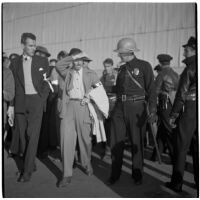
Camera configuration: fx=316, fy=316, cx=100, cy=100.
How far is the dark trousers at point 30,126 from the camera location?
13.3 ft

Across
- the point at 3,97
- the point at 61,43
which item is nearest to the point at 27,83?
the point at 3,97

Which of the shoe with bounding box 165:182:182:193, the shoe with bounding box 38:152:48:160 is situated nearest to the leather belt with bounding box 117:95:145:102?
the shoe with bounding box 165:182:182:193

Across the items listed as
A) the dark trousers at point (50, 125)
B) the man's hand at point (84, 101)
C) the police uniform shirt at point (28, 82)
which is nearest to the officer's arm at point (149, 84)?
the man's hand at point (84, 101)

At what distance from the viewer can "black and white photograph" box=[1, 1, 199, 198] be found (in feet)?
12.1

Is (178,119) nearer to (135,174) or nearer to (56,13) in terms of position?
(135,174)

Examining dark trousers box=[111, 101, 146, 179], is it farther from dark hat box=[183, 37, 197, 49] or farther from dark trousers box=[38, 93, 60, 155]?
dark trousers box=[38, 93, 60, 155]

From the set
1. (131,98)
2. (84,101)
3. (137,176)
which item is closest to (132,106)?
(131,98)

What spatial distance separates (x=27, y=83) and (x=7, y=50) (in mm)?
644

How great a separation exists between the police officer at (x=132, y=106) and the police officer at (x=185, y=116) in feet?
1.37

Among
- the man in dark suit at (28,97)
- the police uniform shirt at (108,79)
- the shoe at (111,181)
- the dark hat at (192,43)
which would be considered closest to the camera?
the dark hat at (192,43)

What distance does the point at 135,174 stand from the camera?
3998 mm

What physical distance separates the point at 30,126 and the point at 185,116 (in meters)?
1.94

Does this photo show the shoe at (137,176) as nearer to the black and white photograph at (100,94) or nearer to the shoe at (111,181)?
the black and white photograph at (100,94)

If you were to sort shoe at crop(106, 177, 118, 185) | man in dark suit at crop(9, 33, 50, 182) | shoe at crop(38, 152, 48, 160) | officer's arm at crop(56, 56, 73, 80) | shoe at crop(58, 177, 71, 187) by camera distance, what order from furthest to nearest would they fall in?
shoe at crop(38, 152, 48, 160)
officer's arm at crop(56, 56, 73, 80)
man in dark suit at crop(9, 33, 50, 182)
shoe at crop(106, 177, 118, 185)
shoe at crop(58, 177, 71, 187)
